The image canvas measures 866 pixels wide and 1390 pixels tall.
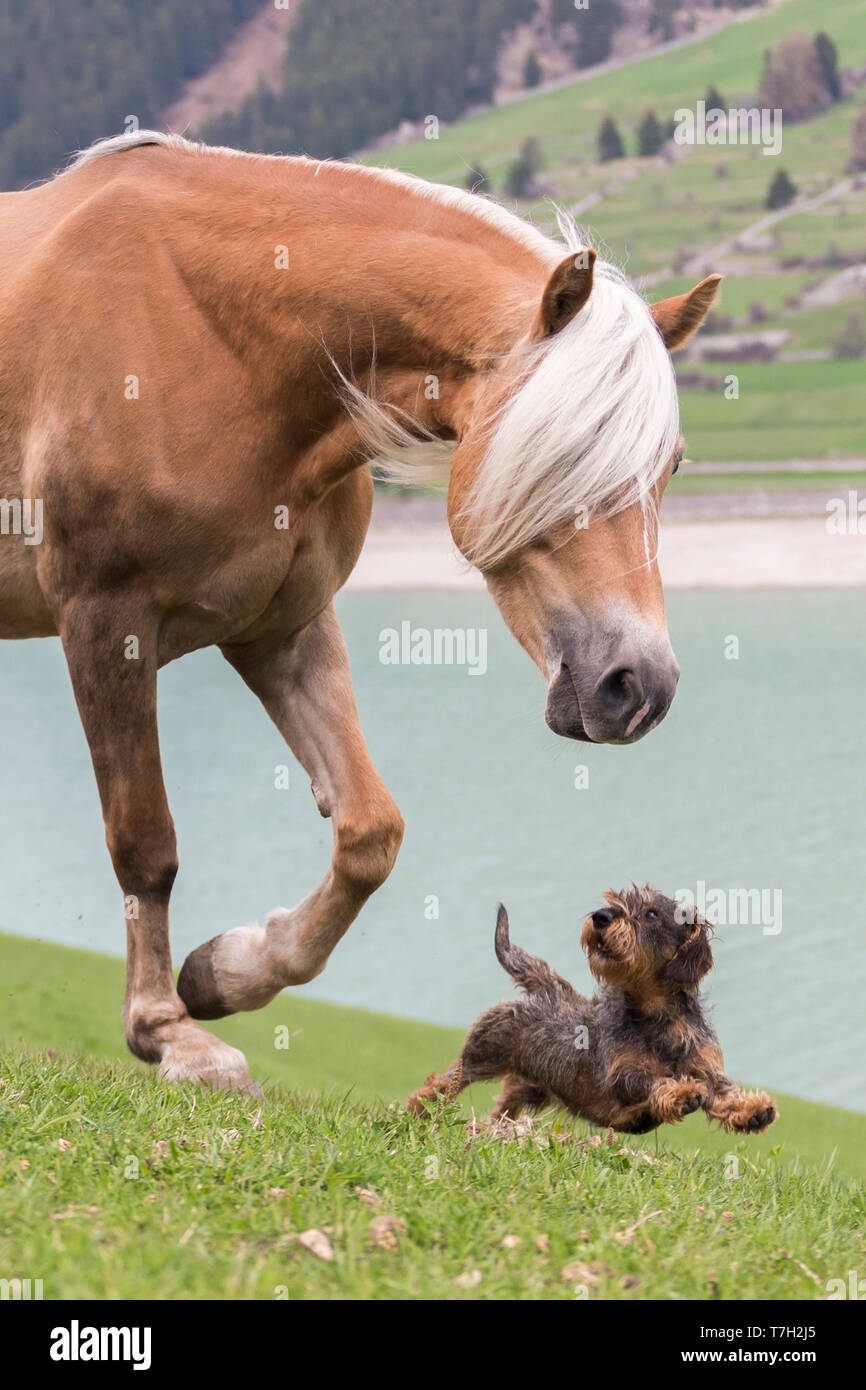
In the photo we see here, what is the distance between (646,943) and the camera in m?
5.59

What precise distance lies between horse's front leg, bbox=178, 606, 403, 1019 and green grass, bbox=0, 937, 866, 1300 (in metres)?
0.46

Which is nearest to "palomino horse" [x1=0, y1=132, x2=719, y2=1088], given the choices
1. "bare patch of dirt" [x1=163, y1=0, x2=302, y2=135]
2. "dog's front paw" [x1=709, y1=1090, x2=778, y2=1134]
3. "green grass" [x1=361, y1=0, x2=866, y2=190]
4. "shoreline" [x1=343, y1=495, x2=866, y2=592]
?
"dog's front paw" [x1=709, y1=1090, x2=778, y2=1134]

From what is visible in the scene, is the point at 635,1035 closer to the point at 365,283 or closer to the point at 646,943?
the point at 646,943

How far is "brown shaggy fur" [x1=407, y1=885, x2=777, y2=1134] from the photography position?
5492 mm

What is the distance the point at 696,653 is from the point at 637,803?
35.7 ft

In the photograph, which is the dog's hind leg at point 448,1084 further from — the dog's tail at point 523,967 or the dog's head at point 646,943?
the dog's head at point 646,943

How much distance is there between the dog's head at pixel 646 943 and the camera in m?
5.54

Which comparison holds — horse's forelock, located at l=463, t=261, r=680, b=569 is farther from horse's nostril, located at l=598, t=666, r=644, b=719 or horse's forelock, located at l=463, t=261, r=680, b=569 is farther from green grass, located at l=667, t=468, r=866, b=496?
green grass, located at l=667, t=468, r=866, b=496

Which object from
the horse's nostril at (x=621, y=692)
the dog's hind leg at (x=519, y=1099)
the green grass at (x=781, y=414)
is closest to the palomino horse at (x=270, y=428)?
the horse's nostril at (x=621, y=692)

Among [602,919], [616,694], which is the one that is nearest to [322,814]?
[602,919]

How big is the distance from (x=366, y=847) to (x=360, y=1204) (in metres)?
2.06

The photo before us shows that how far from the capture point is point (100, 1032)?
31.3 feet
